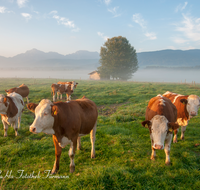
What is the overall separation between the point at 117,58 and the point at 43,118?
4910 cm

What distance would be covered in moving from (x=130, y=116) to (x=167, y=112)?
425cm

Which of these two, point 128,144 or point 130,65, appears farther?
point 130,65

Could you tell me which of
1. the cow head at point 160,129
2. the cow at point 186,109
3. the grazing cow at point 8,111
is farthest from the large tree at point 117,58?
the cow head at point 160,129

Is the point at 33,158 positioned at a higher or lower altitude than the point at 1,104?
lower

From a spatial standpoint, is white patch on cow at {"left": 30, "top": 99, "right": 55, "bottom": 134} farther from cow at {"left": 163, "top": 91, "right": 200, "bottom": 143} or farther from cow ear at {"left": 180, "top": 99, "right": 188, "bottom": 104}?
cow ear at {"left": 180, "top": 99, "right": 188, "bottom": 104}

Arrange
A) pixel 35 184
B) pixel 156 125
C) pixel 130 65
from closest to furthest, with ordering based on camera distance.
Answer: pixel 35 184 → pixel 156 125 → pixel 130 65

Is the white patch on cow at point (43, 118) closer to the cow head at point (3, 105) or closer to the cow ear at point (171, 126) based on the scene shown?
the cow ear at point (171, 126)

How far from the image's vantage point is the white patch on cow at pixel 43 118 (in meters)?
3.21

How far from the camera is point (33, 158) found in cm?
464

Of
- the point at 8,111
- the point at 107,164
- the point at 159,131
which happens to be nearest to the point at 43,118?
the point at 107,164

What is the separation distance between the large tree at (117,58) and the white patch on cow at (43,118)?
47.7 m

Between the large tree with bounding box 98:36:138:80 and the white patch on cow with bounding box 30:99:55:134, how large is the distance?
156 ft

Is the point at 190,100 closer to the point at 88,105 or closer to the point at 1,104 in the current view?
the point at 88,105

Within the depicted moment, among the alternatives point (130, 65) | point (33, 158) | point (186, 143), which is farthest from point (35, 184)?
point (130, 65)
